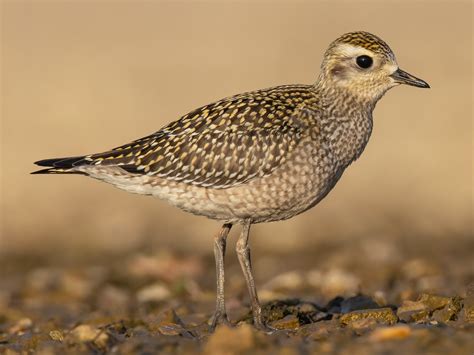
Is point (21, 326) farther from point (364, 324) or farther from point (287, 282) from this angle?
point (364, 324)

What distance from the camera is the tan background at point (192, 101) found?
55.0 ft

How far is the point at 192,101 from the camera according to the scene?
81.4 feet

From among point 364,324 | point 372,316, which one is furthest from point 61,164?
point 364,324

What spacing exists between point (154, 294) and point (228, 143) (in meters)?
3.29

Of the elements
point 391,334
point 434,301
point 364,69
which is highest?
point 364,69

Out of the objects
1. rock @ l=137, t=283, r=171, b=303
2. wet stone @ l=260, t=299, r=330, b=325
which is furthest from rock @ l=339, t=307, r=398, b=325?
rock @ l=137, t=283, r=171, b=303

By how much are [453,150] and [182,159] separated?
11389 millimetres

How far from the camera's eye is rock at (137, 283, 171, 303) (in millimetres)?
12514

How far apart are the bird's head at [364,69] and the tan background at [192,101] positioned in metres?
5.43

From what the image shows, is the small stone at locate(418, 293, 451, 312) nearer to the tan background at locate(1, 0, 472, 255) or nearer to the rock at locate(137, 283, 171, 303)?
the rock at locate(137, 283, 171, 303)

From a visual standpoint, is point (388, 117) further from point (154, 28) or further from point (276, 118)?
point (154, 28)

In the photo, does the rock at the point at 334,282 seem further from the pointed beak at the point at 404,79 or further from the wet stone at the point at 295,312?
the pointed beak at the point at 404,79

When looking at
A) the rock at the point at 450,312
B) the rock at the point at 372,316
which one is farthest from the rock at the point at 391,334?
the rock at the point at 450,312

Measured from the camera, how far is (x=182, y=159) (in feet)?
33.0
